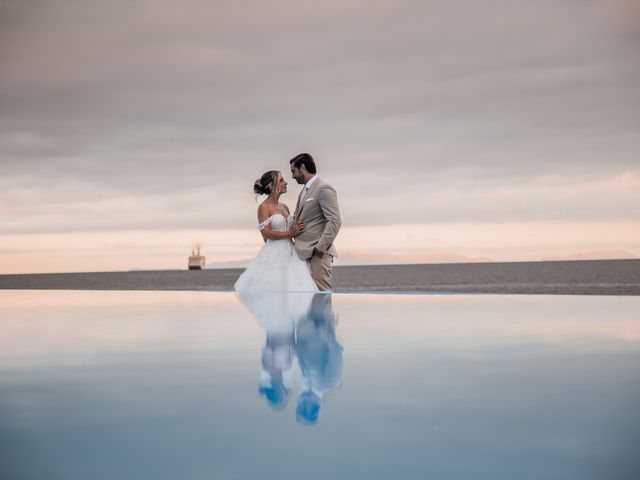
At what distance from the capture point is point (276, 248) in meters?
11.3

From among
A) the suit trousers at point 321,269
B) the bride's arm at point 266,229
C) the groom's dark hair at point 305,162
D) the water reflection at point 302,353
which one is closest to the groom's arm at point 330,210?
the groom's dark hair at point 305,162

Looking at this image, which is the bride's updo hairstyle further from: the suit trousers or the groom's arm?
the groom's arm

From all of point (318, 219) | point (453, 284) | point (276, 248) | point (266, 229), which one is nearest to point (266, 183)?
point (266, 229)

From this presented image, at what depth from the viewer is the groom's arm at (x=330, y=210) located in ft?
31.4

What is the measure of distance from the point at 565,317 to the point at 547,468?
18.7 feet

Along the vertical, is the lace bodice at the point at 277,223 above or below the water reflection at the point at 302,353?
above

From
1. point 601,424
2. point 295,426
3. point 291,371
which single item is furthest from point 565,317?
point 295,426

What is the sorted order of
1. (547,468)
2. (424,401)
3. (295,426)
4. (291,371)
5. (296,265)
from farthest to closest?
1. (296,265)
2. (291,371)
3. (424,401)
4. (295,426)
5. (547,468)

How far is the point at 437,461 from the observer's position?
7.07 ft

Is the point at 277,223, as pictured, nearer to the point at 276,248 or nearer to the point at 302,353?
the point at 276,248

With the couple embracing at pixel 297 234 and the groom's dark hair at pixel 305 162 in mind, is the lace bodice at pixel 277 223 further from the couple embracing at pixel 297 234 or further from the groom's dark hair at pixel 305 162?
the groom's dark hair at pixel 305 162

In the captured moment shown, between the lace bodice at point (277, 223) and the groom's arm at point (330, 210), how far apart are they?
169 cm

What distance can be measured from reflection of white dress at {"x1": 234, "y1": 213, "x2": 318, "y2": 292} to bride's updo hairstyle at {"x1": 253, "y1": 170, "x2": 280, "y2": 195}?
1.42ft

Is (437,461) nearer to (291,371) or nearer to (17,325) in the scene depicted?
(291,371)
